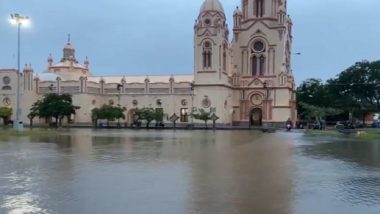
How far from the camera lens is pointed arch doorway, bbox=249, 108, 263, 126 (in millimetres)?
73938

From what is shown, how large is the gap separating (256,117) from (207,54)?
1319 cm

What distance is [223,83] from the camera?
231 ft

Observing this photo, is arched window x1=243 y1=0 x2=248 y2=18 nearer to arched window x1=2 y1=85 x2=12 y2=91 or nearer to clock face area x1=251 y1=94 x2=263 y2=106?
clock face area x1=251 y1=94 x2=263 y2=106

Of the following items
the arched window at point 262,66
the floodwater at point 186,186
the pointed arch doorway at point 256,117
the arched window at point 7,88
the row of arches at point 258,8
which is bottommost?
the floodwater at point 186,186

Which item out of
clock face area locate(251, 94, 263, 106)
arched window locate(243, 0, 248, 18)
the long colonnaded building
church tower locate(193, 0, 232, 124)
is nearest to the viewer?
church tower locate(193, 0, 232, 124)

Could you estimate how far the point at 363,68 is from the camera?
87500 millimetres

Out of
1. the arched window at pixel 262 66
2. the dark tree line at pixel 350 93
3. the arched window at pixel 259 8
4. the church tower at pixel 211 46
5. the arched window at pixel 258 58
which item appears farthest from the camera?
the dark tree line at pixel 350 93

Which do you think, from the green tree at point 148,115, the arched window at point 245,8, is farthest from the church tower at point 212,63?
the green tree at point 148,115

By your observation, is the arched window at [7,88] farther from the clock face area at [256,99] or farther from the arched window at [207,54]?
the clock face area at [256,99]

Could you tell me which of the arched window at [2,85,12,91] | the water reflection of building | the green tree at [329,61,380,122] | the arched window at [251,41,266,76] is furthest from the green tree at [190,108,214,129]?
the water reflection of building

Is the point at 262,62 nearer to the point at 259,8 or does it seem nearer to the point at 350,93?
the point at 259,8

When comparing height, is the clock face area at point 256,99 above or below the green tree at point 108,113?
above

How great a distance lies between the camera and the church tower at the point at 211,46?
7019 centimetres

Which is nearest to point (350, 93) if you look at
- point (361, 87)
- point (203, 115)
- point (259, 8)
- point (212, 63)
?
point (361, 87)
